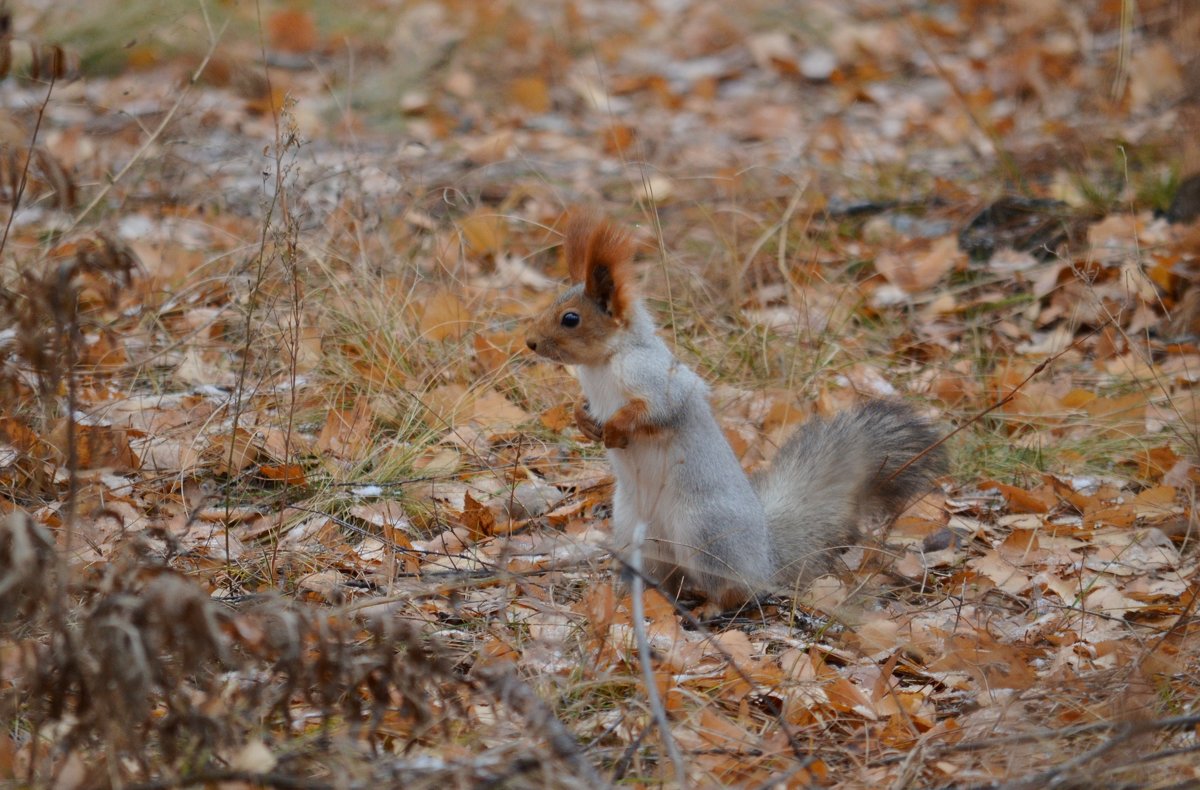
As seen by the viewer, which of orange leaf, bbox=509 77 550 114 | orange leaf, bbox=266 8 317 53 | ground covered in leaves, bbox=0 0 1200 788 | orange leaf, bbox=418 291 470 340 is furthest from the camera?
orange leaf, bbox=266 8 317 53

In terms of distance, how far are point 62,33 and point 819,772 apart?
517cm

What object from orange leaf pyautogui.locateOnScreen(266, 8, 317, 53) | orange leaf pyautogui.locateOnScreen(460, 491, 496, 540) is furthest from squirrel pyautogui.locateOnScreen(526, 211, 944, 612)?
orange leaf pyautogui.locateOnScreen(266, 8, 317, 53)

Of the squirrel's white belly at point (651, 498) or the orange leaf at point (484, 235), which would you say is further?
the orange leaf at point (484, 235)

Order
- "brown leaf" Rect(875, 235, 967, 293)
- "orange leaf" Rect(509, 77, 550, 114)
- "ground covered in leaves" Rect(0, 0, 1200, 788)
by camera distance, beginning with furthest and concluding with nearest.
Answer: "orange leaf" Rect(509, 77, 550, 114)
"brown leaf" Rect(875, 235, 967, 293)
"ground covered in leaves" Rect(0, 0, 1200, 788)

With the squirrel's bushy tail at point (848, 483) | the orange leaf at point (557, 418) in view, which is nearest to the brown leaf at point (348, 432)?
the orange leaf at point (557, 418)

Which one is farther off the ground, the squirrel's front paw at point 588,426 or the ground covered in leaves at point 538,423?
the squirrel's front paw at point 588,426

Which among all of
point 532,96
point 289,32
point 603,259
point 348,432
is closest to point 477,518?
point 348,432

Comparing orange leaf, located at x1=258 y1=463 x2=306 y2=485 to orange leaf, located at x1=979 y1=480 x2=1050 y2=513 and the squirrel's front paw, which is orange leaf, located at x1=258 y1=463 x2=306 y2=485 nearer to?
the squirrel's front paw

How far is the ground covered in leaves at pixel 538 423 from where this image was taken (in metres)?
1.64

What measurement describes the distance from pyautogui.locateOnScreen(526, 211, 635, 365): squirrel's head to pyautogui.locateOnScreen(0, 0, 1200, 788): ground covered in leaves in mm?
369

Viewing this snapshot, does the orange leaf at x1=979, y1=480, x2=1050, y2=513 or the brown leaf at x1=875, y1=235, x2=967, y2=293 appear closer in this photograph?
the orange leaf at x1=979, y1=480, x2=1050, y2=513

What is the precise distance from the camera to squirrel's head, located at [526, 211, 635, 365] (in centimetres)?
227

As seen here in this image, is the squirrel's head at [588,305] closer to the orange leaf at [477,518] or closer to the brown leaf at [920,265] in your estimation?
the orange leaf at [477,518]

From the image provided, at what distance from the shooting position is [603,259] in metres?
2.26
